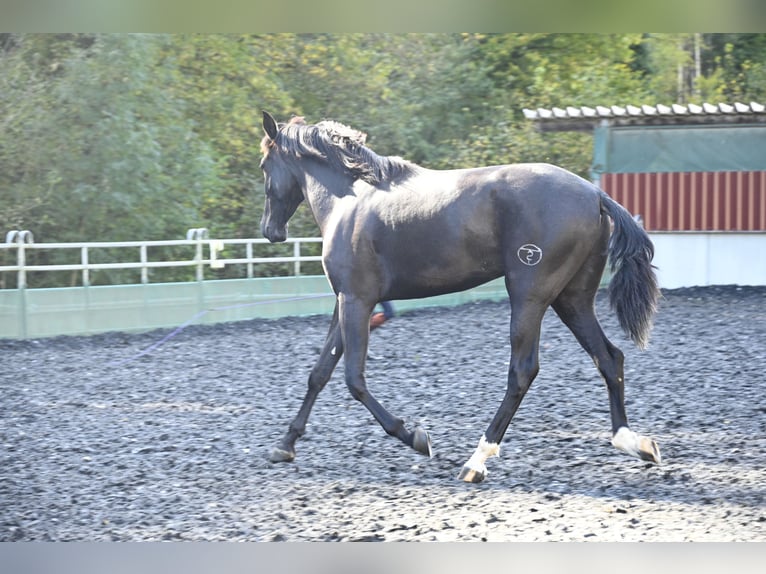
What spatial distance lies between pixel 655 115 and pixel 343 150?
7527 millimetres

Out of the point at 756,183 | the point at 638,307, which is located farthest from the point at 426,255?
the point at 756,183

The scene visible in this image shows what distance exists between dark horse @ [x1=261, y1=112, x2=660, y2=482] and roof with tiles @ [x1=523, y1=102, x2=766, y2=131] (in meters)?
6.87

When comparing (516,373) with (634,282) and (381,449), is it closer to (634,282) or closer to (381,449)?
(634,282)

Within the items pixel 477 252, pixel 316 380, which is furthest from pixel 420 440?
pixel 477 252

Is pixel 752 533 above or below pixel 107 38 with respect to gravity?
below

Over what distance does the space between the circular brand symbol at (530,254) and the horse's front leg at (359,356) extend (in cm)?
72

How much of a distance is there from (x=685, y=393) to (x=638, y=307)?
1.78m

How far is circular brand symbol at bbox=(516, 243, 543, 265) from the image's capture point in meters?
3.87


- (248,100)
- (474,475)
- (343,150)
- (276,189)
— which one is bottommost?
(474,475)

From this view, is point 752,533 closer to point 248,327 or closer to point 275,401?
point 275,401

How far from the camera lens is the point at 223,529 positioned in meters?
3.42

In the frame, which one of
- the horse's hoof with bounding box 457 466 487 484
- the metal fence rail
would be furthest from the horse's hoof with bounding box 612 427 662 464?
the metal fence rail

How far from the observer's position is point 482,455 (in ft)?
12.9
